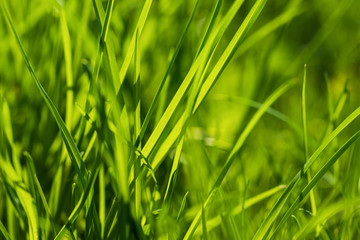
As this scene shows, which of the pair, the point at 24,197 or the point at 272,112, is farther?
the point at 272,112

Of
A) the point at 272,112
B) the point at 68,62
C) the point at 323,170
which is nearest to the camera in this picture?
the point at 323,170

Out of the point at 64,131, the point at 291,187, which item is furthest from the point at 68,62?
the point at 291,187

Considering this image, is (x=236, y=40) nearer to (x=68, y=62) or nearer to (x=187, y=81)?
(x=187, y=81)

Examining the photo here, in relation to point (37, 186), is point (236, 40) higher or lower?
higher

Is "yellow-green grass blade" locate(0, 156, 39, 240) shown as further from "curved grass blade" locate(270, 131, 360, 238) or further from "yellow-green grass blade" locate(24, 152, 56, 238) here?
"curved grass blade" locate(270, 131, 360, 238)

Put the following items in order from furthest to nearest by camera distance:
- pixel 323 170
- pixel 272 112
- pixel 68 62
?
pixel 272 112 < pixel 68 62 < pixel 323 170

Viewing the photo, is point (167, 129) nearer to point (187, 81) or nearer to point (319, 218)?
point (187, 81)

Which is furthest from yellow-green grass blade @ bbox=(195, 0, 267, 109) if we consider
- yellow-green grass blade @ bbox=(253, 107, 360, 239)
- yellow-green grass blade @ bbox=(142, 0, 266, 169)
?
yellow-green grass blade @ bbox=(253, 107, 360, 239)

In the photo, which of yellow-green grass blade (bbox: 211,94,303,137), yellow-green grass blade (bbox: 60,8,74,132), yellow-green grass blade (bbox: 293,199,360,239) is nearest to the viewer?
yellow-green grass blade (bbox: 293,199,360,239)

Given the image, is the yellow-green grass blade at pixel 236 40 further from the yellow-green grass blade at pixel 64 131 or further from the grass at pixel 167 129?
the yellow-green grass blade at pixel 64 131

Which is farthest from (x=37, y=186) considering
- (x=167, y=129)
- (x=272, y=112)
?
(x=272, y=112)
